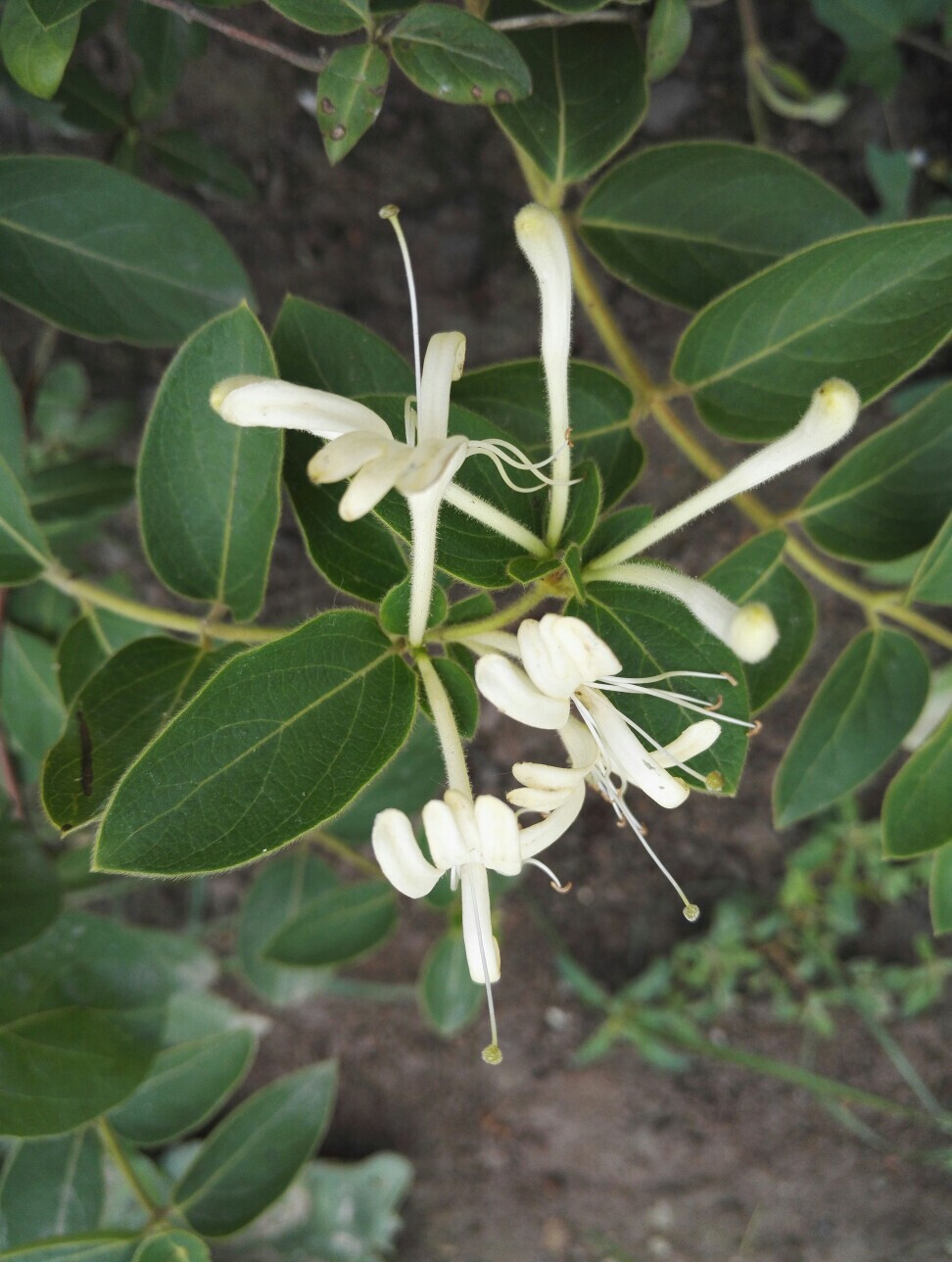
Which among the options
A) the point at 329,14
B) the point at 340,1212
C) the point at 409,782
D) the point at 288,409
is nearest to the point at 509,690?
the point at 288,409

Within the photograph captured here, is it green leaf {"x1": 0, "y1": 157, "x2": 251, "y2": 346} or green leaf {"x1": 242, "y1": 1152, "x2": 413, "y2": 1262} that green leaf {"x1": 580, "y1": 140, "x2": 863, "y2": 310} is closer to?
green leaf {"x1": 0, "y1": 157, "x2": 251, "y2": 346}

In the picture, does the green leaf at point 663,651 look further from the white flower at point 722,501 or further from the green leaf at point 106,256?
the green leaf at point 106,256

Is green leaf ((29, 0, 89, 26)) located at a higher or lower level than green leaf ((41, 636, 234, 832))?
higher

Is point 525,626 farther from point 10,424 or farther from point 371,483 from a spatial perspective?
point 10,424

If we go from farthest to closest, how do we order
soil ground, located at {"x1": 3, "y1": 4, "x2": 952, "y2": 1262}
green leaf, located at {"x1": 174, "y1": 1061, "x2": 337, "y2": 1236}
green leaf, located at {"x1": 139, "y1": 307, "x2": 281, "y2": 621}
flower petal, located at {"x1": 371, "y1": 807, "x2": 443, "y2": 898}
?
soil ground, located at {"x1": 3, "y1": 4, "x2": 952, "y2": 1262}
green leaf, located at {"x1": 174, "y1": 1061, "x2": 337, "y2": 1236}
green leaf, located at {"x1": 139, "y1": 307, "x2": 281, "y2": 621}
flower petal, located at {"x1": 371, "y1": 807, "x2": 443, "y2": 898}

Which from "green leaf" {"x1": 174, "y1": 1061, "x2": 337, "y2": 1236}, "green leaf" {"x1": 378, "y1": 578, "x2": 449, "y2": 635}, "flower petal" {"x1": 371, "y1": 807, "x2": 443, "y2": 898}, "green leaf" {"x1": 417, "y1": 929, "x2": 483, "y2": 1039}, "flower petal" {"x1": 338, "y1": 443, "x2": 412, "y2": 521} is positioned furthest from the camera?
"green leaf" {"x1": 417, "y1": 929, "x2": 483, "y2": 1039}

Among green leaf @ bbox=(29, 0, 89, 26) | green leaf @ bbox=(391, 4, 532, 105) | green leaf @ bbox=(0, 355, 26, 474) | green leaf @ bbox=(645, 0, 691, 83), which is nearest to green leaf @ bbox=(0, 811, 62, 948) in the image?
green leaf @ bbox=(0, 355, 26, 474)
